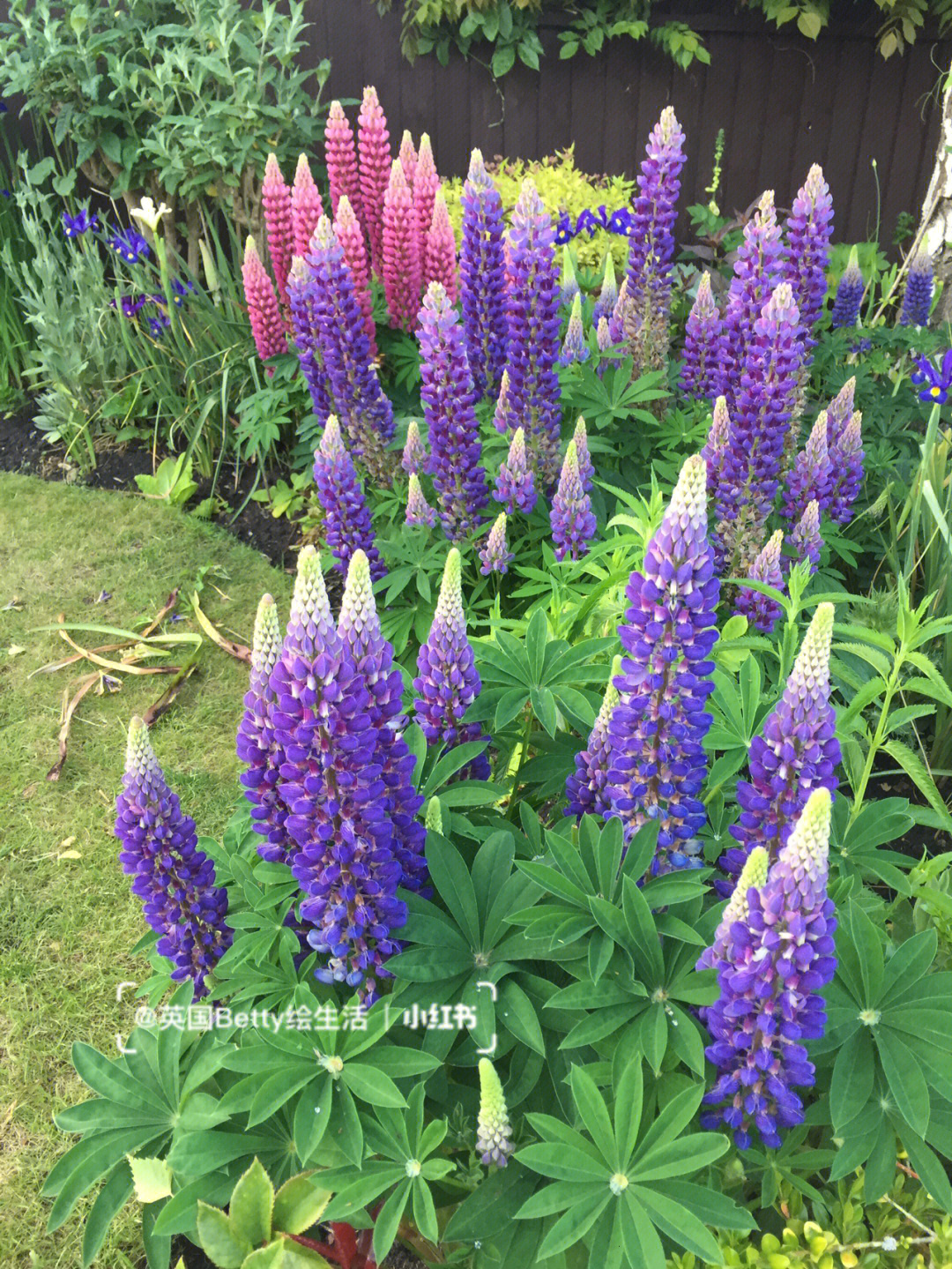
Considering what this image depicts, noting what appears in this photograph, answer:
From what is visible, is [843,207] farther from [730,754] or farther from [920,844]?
[730,754]

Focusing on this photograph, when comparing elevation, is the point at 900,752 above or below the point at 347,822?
below

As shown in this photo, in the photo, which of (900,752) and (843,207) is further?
(843,207)

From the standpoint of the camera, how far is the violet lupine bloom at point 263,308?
406 cm

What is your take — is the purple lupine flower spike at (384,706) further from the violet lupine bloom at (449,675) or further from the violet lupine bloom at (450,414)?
the violet lupine bloom at (450,414)

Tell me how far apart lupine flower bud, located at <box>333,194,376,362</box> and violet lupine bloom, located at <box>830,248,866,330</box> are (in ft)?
5.86

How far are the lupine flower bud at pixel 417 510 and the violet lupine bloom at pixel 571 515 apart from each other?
0.43 metres

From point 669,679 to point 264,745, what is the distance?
0.62 meters

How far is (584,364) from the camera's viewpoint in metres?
3.39

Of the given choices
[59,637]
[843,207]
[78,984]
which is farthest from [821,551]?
[843,207]

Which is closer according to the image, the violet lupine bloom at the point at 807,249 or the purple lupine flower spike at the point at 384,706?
the purple lupine flower spike at the point at 384,706

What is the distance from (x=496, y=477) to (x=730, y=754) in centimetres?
144

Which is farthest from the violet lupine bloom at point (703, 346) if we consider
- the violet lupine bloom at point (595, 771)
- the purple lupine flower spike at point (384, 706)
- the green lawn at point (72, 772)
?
the purple lupine flower spike at point (384, 706)

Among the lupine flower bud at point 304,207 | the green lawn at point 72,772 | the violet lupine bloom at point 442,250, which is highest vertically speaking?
the lupine flower bud at point 304,207

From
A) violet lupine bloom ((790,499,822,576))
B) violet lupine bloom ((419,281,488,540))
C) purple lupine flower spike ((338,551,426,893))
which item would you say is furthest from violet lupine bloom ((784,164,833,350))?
purple lupine flower spike ((338,551,426,893))
